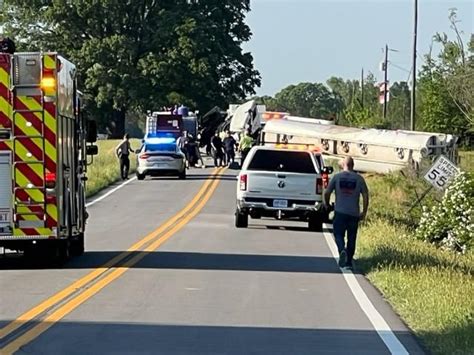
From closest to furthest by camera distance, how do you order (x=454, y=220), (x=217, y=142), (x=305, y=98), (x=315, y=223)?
(x=315, y=223) → (x=454, y=220) → (x=217, y=142) → (x=305, y=98)

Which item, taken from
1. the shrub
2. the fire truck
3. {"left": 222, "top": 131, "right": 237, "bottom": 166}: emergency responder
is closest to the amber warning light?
the fire truck

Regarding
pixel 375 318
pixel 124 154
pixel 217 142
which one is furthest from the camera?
pixel 217 142

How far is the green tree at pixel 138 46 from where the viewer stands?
74.1 metres

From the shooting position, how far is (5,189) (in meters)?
17.4

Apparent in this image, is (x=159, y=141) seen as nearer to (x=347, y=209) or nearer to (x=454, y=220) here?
(x=454, y=220)

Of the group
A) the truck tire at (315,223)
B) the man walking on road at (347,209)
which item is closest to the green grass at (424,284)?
the man walking on road at (347,209)

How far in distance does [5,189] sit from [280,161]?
1059 cm

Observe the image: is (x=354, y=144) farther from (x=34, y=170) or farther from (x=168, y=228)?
(x=34, y=170)

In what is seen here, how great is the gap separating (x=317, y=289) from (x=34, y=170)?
15.7ft

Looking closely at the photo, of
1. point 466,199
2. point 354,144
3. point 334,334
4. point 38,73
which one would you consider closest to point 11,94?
point 38,73

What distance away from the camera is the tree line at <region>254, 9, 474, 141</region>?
2669 cm

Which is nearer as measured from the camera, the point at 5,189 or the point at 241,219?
the point at 5,189

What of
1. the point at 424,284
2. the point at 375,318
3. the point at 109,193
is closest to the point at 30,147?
the point at 424,284

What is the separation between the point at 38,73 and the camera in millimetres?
17328
